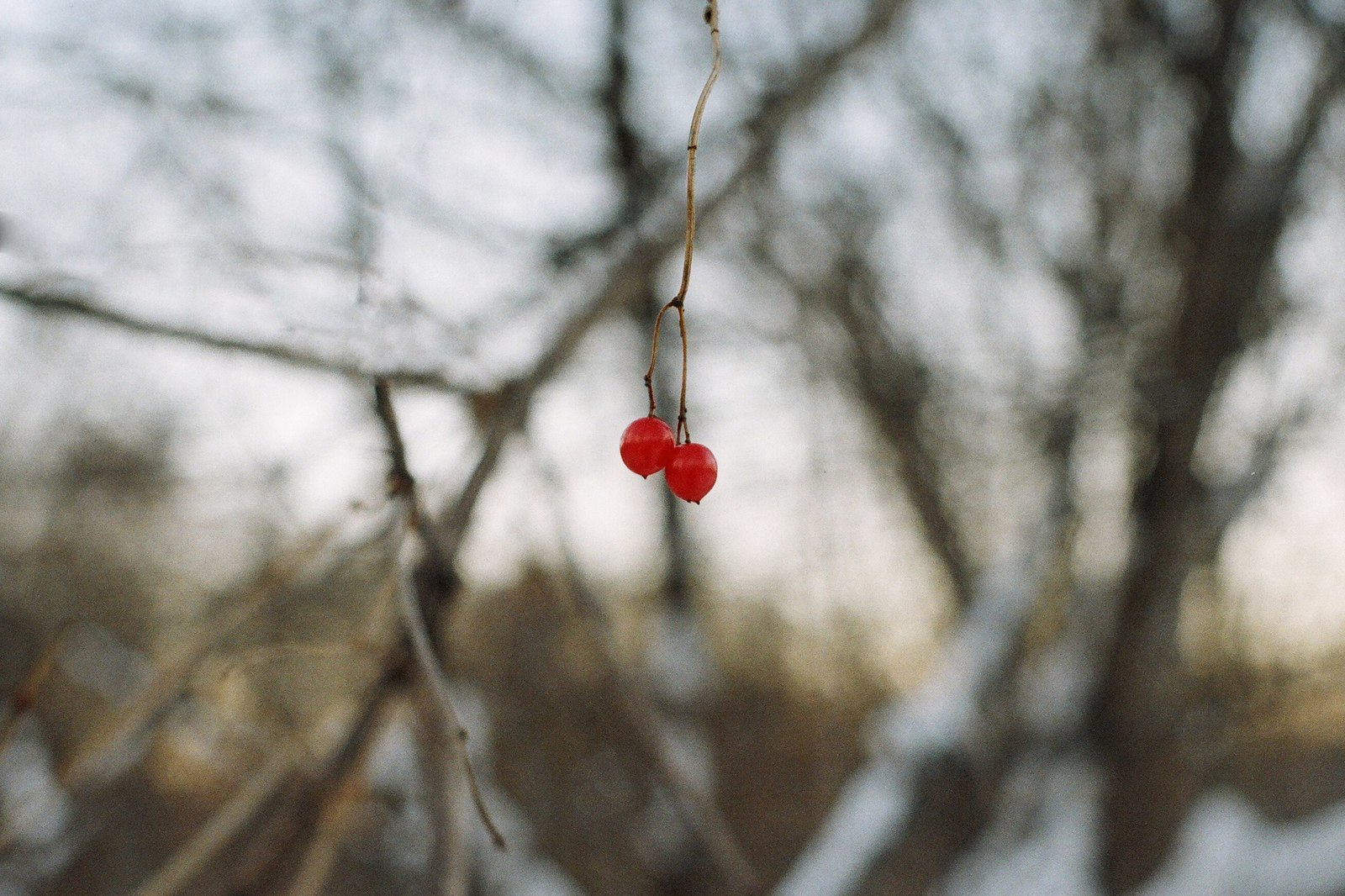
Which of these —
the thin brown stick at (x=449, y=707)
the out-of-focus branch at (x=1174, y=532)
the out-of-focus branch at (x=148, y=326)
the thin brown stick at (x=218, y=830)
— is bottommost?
the thin brown stick at (x=218, y=830)

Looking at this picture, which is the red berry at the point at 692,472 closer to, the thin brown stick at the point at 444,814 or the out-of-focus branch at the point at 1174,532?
the thin brown stick at the point at 444,814

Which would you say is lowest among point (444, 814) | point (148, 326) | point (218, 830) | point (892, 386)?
point (218, 830)

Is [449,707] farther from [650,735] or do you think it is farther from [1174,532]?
[1174,532]

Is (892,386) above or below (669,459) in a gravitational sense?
above

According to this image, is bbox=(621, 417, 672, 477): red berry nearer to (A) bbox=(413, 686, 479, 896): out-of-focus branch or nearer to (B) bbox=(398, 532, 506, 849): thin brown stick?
(B) bbox=(398, 532, 506, 849): thin brown stick

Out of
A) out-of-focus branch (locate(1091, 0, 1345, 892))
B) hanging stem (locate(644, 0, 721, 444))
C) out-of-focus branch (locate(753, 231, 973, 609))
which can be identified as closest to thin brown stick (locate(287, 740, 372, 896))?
hanging stem (locate(644, 0, 721, 444))

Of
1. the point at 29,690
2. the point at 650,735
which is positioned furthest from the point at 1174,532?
the point at 29,690

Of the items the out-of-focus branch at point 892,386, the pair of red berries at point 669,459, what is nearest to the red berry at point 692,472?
the pair of red berries at point 669,459
